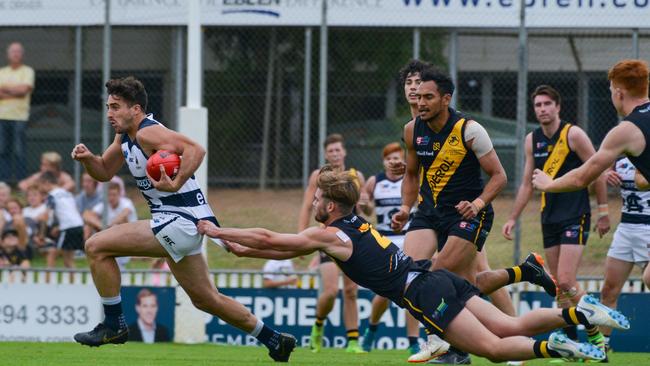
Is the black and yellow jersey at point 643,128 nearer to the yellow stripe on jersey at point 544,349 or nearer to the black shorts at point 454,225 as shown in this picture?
the black shorts at point 454,225

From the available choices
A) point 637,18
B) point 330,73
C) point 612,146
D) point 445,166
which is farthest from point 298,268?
point 612,146

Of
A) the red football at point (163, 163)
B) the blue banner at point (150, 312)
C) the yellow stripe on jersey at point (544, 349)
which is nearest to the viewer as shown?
the yellow stripe on jersey at point (544, 349)

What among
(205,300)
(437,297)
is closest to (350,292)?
(205,300)

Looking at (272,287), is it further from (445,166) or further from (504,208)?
(445,166)

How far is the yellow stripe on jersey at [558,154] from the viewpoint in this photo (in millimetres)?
11172

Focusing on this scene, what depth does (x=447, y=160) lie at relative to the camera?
29.6 ft

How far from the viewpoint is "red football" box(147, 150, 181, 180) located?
8.39 metres

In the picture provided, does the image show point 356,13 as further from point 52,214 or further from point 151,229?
point 151,229

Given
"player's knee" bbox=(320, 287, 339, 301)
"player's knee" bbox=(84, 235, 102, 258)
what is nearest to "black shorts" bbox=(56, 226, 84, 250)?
"player's knee" bbox=(320, 287, 339, 301)

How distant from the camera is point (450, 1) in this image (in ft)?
47.8

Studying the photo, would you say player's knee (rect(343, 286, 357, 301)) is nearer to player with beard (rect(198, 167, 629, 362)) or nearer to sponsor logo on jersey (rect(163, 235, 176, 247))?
sponsor logo on jersey (rect(163, 235, 176, 247))

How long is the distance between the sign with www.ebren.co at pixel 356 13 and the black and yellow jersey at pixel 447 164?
561 centimetres

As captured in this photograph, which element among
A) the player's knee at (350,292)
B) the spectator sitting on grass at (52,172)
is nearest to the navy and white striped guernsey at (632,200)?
the player's knee at (350,292)

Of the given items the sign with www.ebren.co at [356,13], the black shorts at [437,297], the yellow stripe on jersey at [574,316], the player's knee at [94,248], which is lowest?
the yellow stripe on jersey at [574,316]
